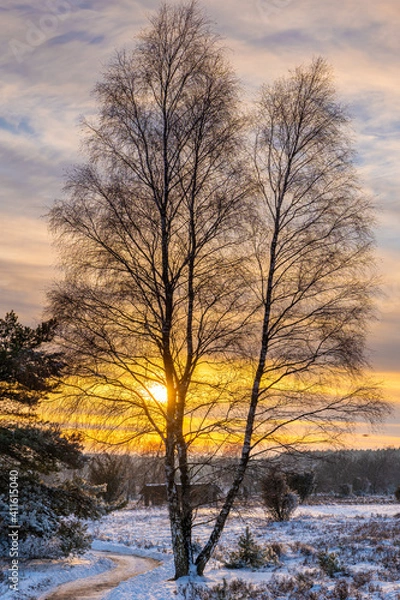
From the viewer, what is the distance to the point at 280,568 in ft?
54.9

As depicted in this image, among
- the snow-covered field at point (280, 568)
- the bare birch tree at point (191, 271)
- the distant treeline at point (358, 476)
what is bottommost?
the distant treeline at point (358, 476)

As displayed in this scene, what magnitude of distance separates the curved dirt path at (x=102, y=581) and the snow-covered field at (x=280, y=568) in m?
0.48

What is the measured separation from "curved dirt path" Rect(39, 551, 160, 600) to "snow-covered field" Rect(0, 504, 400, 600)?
479 mm

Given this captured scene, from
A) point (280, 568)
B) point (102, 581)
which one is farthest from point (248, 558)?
point (102, 581)

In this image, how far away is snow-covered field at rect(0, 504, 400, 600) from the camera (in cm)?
1245

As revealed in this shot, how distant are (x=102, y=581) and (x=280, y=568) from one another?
5.91 metres

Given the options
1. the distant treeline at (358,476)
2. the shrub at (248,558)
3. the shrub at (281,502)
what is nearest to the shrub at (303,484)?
the shrub at (281,502)

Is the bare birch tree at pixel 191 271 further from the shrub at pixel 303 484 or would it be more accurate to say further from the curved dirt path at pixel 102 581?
the shrub at pixel 303 484

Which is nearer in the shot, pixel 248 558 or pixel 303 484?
pixel 248 558

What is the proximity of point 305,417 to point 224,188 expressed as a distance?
6.18m

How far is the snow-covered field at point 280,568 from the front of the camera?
12445mm

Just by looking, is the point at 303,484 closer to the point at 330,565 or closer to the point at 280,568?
the point at 280,568

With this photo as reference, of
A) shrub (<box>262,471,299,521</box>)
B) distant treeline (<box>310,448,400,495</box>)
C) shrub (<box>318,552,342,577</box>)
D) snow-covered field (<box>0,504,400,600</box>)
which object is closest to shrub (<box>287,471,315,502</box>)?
shrub (<box>262,471,299,521</box>)

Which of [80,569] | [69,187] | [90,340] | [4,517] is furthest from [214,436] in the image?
[80,569]
